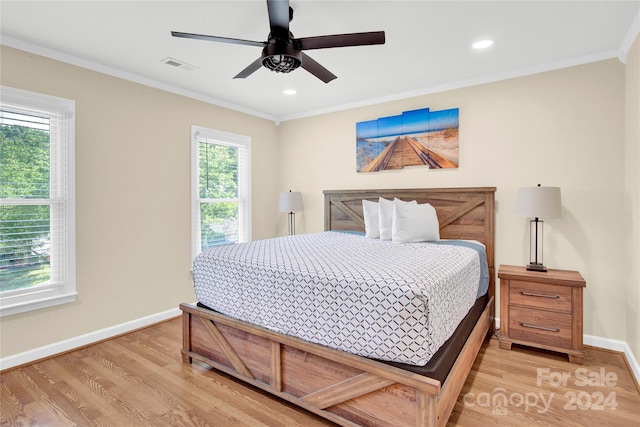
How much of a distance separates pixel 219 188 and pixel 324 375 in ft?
10.0

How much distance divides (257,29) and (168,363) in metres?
2.70

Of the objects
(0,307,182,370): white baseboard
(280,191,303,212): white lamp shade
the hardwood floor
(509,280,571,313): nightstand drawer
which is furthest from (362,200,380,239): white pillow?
(0,307,182,370): white baseboard

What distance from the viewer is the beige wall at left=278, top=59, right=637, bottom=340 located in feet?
9.29

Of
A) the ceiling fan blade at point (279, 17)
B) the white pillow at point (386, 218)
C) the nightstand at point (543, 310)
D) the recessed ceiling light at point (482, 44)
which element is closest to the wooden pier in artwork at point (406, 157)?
the white pillow at point (386, 218)

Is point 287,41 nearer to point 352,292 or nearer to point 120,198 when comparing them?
point 352,292

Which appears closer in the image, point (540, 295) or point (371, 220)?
point (540, 295)

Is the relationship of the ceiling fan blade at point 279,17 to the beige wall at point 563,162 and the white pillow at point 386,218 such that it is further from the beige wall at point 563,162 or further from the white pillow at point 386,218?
the beige wall at point 563,162

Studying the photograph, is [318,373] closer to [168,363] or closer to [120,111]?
[168,363]

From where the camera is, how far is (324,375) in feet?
6.09

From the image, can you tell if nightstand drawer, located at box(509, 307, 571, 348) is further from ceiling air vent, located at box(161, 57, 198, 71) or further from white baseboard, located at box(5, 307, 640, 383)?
ceiling air vent, located at box(161, 57, 198, 71)

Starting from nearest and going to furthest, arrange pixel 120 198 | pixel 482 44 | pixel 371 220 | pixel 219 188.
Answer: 1. pixel 482 44
2. pixel 120 198
3. pixel 371 220
4. pixel 219 188

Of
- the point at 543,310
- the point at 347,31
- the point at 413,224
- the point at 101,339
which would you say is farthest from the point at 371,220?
the point at 101,339

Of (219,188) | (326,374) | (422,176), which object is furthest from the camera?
(219,188)

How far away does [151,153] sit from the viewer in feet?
11.6
